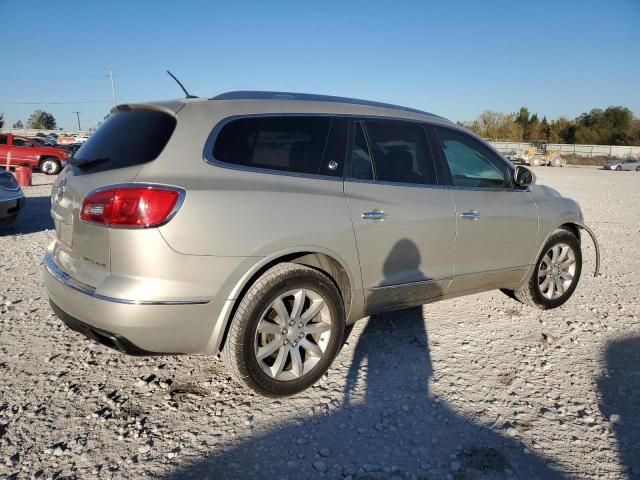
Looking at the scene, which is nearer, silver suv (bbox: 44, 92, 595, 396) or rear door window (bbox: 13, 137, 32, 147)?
silver suv (bbox: 44, 92, 595, 396)

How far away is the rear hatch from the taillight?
0.08 meters

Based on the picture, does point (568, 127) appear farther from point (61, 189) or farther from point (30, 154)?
point (61, 189)

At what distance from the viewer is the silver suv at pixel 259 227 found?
2.38 meters

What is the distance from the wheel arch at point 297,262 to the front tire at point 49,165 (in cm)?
2012

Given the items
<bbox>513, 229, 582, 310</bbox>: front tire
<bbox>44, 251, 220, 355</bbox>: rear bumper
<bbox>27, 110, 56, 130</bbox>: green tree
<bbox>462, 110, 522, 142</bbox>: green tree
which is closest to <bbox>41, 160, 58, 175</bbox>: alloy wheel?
<bbox>44, 251, 220, 355</bbox>: rear bumper

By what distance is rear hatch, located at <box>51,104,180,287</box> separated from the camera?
2467mm

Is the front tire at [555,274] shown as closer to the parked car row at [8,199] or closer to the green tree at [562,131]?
the parked car row at [8,199]

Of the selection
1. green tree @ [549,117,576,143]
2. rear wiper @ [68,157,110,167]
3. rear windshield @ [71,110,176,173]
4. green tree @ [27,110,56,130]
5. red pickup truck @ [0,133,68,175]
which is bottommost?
rear wiper @ [68,157,110,167]

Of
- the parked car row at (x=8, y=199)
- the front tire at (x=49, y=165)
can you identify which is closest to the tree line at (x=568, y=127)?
the front tire at (x=49, y=165)

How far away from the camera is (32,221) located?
8.67 meters

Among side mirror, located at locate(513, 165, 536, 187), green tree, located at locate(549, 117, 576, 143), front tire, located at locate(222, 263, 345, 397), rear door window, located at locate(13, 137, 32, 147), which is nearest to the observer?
front tire, located at locate(222, 263, 345, 397)

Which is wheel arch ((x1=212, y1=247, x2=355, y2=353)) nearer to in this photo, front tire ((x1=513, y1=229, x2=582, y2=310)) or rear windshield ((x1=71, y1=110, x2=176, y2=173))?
rear windshield ((x1=71, y1=110, x2=176, y2=173))

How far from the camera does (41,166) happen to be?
19.5 meters

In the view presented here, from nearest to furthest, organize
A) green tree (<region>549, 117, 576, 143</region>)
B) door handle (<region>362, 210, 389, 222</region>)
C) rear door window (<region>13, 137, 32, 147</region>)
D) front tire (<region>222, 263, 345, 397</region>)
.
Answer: front tire (<region>222, 263, 345, 397</region>)
door handle (<region>362, 210, 389, 222</region>)
rear door window (<region>13, 137, 32, 147</region>)
green tree (<region>549, 117, 576, 143</region>)
